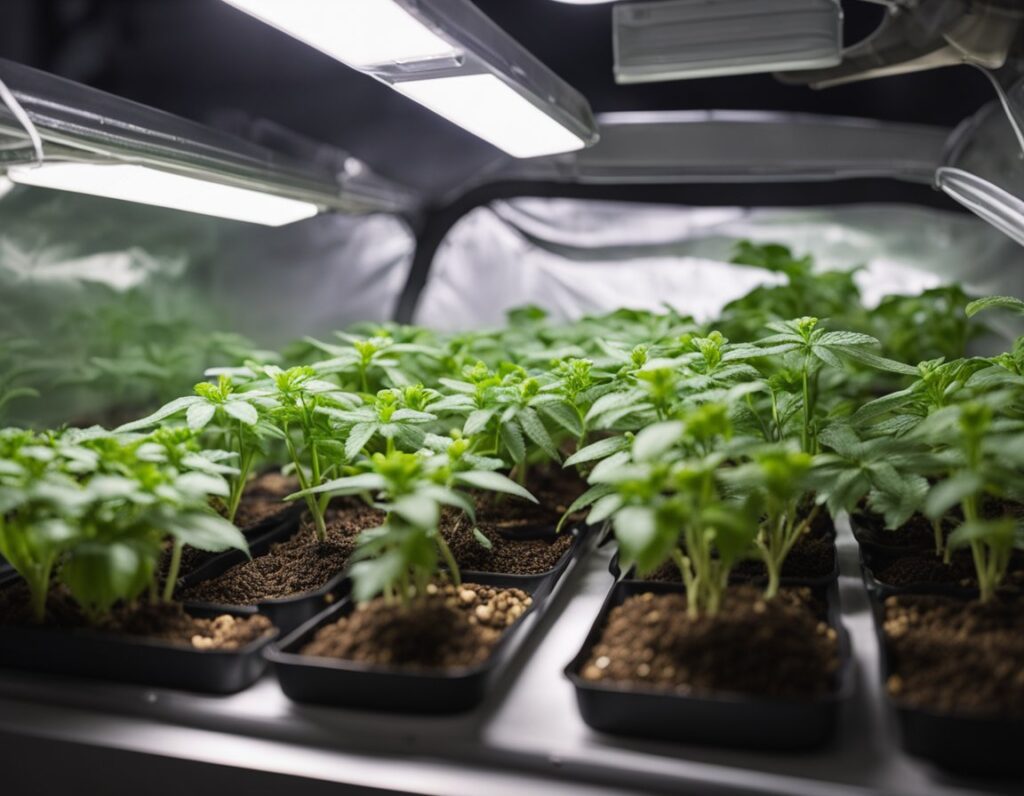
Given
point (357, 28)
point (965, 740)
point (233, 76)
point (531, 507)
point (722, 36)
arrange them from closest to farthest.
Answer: point (965, 740), point (357, 28), point (722, 36), point (531, 507), point (233, 76)

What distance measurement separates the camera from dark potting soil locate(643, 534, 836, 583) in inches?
49.4

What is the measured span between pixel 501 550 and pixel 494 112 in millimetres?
810

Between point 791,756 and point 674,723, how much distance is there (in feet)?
0.42

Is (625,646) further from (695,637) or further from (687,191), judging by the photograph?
(687,191)

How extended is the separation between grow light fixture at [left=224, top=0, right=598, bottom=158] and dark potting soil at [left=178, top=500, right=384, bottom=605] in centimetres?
77

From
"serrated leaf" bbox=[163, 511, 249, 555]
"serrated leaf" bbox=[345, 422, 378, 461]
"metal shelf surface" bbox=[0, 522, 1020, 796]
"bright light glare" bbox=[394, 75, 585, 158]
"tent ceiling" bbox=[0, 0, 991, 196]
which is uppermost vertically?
"tent ceiling" bbox=[0, 0, 991, 196]

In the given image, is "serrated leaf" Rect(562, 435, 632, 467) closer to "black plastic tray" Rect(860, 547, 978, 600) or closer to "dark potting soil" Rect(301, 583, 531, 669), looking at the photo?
"dark potting soil" Rect(301, 583, 531, 669)

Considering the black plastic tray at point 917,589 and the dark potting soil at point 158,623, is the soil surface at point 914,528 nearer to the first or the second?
the black plastic tray at point 917,589

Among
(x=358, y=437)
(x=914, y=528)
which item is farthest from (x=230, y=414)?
(x=914, y=528)

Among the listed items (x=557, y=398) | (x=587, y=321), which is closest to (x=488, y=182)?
(x=587, y=321)

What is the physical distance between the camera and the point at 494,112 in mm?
1582

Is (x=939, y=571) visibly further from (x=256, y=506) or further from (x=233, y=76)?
(x=233, y=76)

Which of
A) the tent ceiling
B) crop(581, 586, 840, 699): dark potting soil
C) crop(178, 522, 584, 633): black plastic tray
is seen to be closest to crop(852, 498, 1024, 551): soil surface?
crop(581, 586, 840, 699): dark potting soil

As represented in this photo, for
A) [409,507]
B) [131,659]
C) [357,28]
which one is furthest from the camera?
[357,28]
